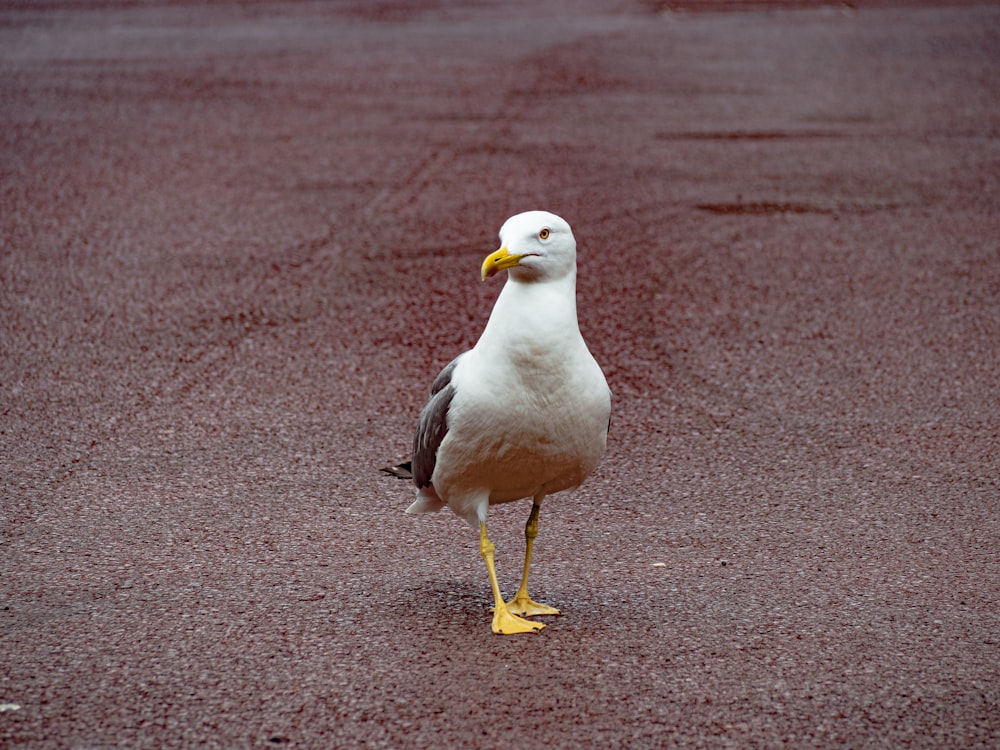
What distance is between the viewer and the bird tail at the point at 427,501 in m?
4.36

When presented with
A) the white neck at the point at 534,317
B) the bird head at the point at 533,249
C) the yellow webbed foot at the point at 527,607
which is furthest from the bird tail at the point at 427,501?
the bird head at the point at 533,249

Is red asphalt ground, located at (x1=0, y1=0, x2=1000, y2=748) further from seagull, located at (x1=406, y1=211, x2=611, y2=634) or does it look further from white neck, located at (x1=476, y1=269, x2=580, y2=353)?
white neck, located at (x1=476, y1=269, x2=580, y2=353)

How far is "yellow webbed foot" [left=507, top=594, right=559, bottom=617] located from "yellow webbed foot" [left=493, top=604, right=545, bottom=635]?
0.09 metres

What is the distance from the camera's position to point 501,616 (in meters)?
4.02

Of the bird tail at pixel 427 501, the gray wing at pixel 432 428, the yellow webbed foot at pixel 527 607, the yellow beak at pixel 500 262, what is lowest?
the yellow webbed foot at pixel 527 607

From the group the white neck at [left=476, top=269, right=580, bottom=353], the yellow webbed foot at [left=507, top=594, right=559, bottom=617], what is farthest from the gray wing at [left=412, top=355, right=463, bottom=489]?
the yellow webbed foot at [left=507, top=594, right=559, bottom=617]

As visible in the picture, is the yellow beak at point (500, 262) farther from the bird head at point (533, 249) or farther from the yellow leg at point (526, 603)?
the yellow leg at point (526, 603)

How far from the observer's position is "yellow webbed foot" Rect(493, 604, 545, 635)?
157 inches

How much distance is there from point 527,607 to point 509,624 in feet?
0.63

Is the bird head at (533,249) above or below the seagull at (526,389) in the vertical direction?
above

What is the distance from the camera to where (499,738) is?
3404mm

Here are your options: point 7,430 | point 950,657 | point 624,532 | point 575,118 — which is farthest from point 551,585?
point 575,118

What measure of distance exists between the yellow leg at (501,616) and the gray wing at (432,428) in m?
0.29

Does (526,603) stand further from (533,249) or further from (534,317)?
(533,249)
